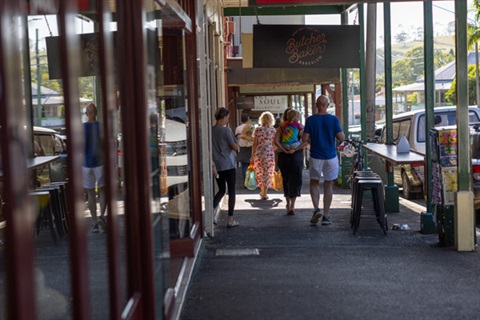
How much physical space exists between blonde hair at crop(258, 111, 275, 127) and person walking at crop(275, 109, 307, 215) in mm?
1078

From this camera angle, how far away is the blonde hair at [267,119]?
563 inches

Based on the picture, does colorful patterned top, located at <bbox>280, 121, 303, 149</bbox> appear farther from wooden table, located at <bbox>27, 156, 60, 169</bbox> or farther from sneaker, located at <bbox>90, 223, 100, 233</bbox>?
wooden table, located at <bbox>27, 156, 60, 169</bbox>

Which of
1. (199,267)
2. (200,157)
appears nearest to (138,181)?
(199,267)

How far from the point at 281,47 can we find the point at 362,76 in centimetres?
352

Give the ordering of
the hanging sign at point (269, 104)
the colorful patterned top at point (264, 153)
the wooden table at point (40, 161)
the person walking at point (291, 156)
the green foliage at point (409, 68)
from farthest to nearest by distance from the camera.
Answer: the green foliage at point (409, 68) → the hanging sign at point (269, 104) → the colorful patterned top at point (264, 153) → the person walking at point (291, 156) → the wooden table at point (40, 161)

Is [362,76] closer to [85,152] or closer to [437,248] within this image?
[437,248]

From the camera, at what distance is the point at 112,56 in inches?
165

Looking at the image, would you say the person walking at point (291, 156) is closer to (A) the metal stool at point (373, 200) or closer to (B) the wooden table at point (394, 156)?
(B) the wooden table at point (394, 156)

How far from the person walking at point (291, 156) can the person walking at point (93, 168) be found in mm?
9076

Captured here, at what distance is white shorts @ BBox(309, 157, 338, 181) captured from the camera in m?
11.5

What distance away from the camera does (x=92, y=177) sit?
12.2 ft

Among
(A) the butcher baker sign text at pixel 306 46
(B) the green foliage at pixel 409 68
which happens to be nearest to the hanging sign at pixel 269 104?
(A) the butcher baker sign text at pixel 306 46

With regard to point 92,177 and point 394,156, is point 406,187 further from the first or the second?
point 92,177

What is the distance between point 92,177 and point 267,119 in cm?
1074
